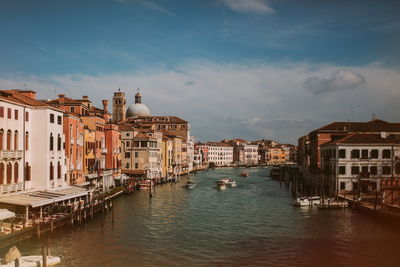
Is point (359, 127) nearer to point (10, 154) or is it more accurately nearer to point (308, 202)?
point (308, 202)

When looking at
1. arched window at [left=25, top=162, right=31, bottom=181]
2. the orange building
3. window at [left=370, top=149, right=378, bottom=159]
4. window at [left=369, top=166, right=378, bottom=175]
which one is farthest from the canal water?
window at [left=370, top=149, right=378, bottom=159]

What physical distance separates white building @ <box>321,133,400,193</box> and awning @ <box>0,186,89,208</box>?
25261 mm

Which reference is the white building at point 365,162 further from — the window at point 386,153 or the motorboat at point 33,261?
the motorboat at point 33,261

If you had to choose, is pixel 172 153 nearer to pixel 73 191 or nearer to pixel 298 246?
pixel 73 191

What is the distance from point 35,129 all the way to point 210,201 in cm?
2239

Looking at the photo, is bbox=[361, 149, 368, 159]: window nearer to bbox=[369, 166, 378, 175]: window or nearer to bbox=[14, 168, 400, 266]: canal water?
bbox=[369, 166, 378, 175]: window

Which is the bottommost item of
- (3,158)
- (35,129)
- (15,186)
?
(15,186)

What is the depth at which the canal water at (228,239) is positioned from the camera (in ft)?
76.0

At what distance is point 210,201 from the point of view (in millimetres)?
48406

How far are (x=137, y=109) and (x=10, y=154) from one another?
271 ft

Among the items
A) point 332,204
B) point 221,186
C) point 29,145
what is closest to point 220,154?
point 221,186

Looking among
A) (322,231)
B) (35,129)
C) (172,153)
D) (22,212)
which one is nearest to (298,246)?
(322,231)

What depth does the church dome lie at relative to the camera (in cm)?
11028

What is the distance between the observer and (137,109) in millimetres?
110625
